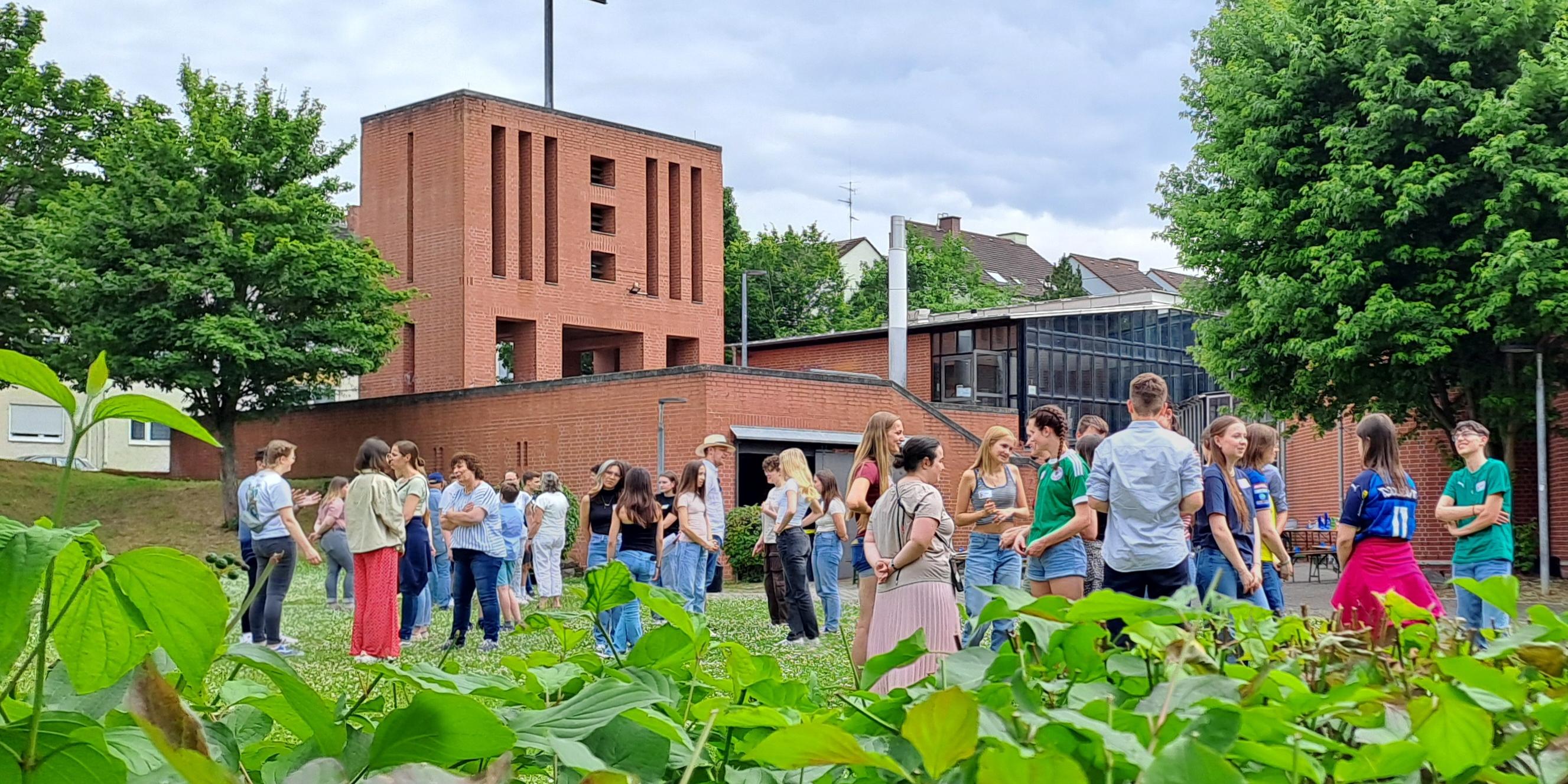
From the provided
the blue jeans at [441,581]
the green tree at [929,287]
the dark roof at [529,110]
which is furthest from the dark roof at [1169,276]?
the blue jeans at [441,581]

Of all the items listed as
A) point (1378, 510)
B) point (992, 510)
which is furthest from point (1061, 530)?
point (1378, 510)

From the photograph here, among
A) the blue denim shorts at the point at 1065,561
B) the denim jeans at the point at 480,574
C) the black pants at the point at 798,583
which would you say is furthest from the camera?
the black pants at the point at 798,583

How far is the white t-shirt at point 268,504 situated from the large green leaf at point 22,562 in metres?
11.8

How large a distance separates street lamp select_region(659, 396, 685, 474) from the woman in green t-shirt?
2024 centimetres

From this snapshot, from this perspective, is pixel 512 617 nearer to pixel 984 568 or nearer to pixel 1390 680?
pixel 984 568

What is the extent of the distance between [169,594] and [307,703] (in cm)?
11

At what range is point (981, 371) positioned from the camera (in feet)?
147

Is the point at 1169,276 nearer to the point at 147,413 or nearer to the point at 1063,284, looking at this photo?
the point at 1063,284

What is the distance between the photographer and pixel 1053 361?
4534cm

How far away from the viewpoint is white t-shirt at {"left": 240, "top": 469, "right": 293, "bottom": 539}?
12.0m

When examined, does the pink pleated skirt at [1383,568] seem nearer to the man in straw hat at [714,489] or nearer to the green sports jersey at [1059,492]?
the green sports jersey at [1059,492]

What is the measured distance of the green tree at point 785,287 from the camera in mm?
60844

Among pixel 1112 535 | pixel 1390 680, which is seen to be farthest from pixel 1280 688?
pixel 1112 535

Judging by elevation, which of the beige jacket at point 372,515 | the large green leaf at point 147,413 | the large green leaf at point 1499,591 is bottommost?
the beige jacket at point 372,515
